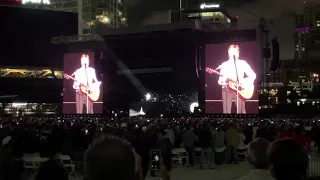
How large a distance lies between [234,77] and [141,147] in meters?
22.2

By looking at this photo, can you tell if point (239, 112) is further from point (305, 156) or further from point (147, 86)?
point (305, 156)

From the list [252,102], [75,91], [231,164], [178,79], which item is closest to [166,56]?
[178,79]

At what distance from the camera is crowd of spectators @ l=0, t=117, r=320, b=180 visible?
7.39ft

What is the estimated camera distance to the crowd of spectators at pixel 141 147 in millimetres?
2252

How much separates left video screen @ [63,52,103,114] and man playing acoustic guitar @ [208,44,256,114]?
11.2 m

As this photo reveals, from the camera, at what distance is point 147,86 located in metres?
42.2

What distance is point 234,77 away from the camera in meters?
33.1

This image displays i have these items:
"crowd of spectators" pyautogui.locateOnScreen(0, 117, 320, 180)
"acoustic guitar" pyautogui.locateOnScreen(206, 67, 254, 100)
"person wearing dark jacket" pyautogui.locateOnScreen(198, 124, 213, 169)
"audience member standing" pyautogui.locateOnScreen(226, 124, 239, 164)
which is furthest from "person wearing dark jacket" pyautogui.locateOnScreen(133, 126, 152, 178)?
"acoustic guitar" pyautogui.locateOnScreen(206, 67, 254, 100)

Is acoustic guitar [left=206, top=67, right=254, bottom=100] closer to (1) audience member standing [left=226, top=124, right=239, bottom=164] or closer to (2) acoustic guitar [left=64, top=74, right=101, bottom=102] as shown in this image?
(2) acoustic guitar [left=64, top=74, right=101, bottom=102]

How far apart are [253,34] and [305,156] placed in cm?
3406

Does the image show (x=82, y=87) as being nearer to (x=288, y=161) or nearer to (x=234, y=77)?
(x=234, y=77)

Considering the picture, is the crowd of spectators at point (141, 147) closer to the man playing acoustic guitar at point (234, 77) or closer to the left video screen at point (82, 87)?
the man playing acoustic guitar at point (234, 77)

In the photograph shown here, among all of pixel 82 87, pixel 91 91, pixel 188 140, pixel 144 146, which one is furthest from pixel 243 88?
pixel 144 146

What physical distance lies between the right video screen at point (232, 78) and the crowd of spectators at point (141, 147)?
14.0 m
